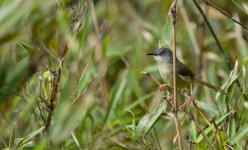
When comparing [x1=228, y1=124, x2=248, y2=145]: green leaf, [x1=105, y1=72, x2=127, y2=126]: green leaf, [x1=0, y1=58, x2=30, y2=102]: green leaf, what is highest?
[x1=0, y1=58, x2=30, y2=102]: green leaf

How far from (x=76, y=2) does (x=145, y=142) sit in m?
0.70

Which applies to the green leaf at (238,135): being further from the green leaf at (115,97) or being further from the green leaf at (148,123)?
the green leaf at (115,97)

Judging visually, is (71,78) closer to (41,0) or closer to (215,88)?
(41,0)

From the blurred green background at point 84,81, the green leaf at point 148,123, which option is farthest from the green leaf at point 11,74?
the green leaf at point 148,123

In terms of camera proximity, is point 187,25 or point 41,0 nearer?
point 41,0

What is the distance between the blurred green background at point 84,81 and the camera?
1.95 meters

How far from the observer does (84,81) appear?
320cm

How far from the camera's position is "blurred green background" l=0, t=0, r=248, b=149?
1945mm

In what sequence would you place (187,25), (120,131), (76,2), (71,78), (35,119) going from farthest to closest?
1. (187,25)
2. (120,131)
3. (35,119)
4. (76,2)
5. (71,78)

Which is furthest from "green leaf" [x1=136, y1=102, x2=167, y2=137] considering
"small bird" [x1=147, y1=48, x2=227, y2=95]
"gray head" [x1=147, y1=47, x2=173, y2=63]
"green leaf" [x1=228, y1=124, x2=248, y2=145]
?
"gray head" [x1=147, y1=47, x2=173, y2=63]

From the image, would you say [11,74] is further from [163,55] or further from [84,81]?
[163,55]

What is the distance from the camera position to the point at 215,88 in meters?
2.87

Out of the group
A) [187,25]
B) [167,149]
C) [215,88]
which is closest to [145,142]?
[215,88]

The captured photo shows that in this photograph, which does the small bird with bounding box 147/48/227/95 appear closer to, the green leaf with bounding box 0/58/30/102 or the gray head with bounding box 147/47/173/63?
the gray head with bounding box 147/47/173/63
